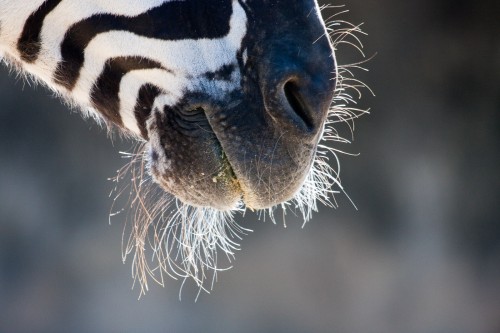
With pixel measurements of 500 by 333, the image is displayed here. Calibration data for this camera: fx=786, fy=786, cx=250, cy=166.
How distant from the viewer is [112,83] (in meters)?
1.85

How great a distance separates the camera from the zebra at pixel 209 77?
1703mm

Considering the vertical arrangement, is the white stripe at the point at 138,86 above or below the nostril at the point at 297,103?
above

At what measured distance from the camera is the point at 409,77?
6.29 meters

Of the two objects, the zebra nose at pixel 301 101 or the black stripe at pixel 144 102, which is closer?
the zebra nose at pixel 301 101

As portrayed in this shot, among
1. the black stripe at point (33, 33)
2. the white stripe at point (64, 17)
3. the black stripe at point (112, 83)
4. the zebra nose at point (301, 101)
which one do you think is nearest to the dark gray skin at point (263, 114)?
the zebra nose at point (301, 101)

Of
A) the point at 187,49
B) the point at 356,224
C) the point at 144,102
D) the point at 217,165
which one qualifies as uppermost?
the point at 187,49

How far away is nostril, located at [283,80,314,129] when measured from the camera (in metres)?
1.71

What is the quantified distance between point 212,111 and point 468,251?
204 inches

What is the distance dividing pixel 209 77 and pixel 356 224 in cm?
467

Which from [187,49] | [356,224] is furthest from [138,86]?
[356,224]

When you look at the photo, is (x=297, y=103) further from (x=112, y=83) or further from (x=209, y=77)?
(x=112, y=83)

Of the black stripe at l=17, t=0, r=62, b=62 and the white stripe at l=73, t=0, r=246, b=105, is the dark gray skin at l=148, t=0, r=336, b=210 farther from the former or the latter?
the black stripe at l=17, t=0, r=62, b=62

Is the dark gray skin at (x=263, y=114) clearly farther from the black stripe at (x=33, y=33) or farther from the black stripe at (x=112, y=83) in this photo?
the black stripe at (x=33, y=33)

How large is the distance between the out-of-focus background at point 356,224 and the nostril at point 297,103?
14.5 ft
